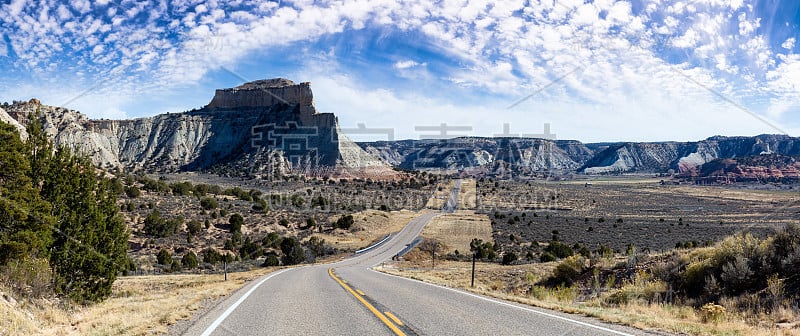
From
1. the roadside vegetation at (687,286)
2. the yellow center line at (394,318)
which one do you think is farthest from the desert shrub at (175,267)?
the yellow center line at (394,318)

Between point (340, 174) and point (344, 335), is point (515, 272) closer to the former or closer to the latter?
point (344, 335)

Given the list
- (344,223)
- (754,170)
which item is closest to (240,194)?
(344,223)

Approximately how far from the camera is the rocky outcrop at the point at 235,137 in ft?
330

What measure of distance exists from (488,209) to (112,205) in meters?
68.0

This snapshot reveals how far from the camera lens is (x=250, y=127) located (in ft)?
384

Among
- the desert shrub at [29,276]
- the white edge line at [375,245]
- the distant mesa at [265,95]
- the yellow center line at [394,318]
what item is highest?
the distant mesa at [265,95]

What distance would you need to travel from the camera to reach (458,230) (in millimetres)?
55969

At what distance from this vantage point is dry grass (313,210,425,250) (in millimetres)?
49869

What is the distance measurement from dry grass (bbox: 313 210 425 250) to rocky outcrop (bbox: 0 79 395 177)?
3562cm

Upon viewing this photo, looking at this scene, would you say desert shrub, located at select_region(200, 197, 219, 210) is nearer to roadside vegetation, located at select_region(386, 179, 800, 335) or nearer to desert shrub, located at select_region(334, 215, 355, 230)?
desert shrub, located at select_region(334, 215, 355, 230)

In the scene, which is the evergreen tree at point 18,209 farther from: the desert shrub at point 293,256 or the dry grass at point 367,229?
the dry grass at point 367,229

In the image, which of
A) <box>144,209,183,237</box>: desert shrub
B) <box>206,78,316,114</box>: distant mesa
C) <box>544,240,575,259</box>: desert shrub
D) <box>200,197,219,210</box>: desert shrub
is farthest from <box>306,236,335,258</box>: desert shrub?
<box>206,78,316,114</box>: distant mesa

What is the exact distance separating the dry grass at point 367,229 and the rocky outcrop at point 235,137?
3562 centimetres

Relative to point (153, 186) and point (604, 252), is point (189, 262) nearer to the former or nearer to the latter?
point (604, 252)
